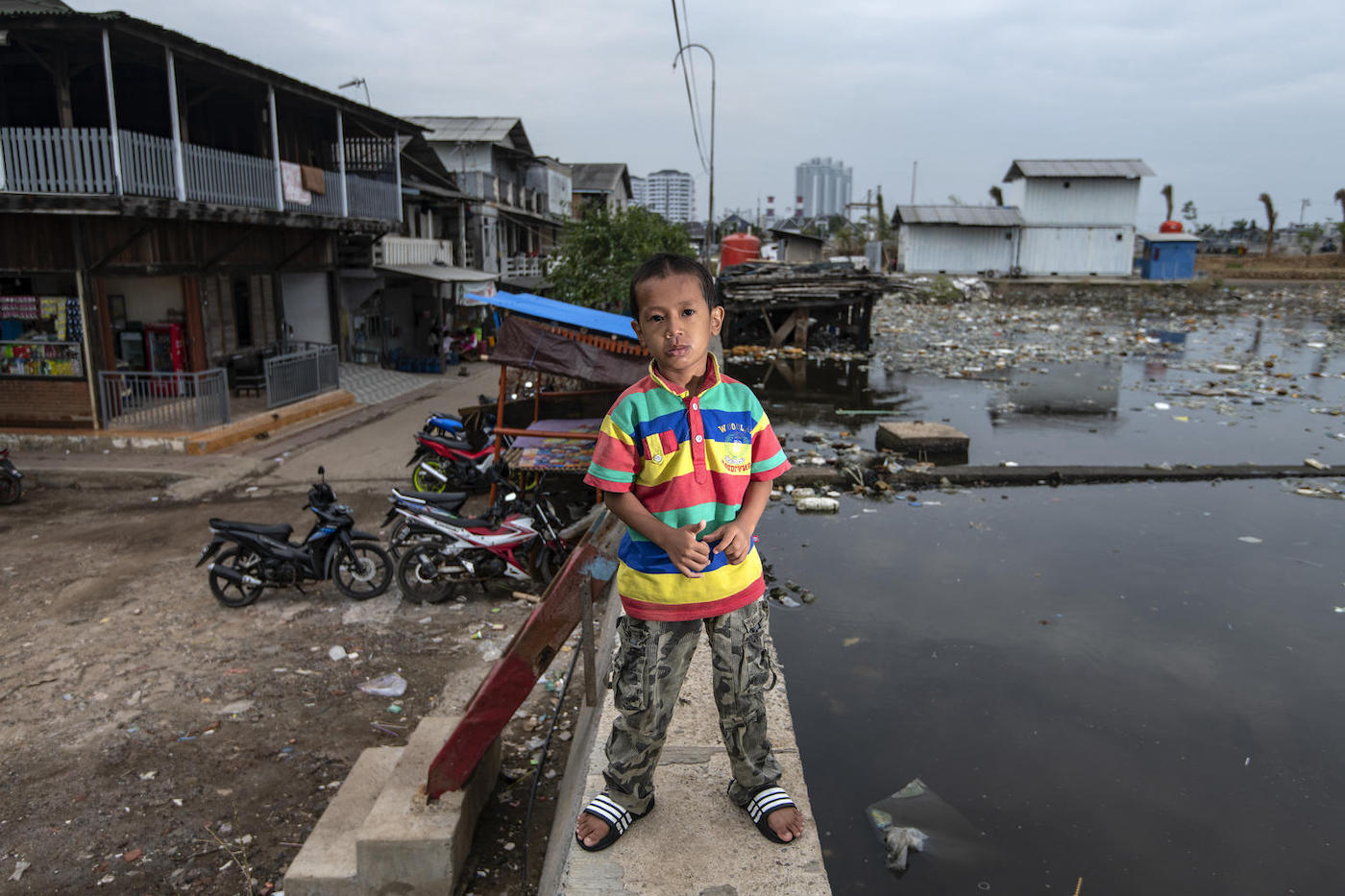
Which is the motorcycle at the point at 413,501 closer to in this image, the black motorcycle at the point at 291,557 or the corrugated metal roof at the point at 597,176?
the black motorcycle at the point at 291,557

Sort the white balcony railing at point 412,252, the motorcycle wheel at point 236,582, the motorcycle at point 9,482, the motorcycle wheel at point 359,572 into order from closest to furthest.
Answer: the motorcycle wheel at point 236,582 < the motorcycle wheel at point 359,572 < the motorcycle at point 9,482 < the white balcony railing at point 412,252

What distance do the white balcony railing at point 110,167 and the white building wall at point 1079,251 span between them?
107 ft

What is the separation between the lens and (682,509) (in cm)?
220

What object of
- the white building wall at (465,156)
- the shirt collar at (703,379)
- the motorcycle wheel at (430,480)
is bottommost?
the motorcycle wheel at (430,480)

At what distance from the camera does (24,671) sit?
16.4ft

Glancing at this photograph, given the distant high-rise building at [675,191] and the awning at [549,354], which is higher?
the distant high-rise building at [675,191]

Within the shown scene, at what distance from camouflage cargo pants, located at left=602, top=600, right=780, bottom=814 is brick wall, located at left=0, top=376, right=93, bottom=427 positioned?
1105cm

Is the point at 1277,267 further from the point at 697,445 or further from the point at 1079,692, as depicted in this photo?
the point at 697,445

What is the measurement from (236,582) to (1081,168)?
1527 inches

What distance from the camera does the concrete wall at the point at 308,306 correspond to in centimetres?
1667

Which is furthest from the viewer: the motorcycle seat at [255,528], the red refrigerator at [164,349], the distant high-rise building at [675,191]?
the distant high-rise building at [675,191]

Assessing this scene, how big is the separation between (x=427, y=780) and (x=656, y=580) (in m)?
1.58

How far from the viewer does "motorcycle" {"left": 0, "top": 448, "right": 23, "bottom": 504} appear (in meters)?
8.52

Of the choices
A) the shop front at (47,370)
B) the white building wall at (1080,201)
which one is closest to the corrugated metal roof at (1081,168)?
the white building wall at (1080,201)
